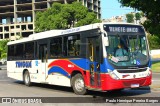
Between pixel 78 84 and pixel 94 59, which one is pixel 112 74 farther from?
pixel 78 84

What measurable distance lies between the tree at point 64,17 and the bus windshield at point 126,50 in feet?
193

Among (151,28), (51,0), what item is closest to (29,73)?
(151,28)

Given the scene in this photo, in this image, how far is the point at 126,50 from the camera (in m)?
13.7

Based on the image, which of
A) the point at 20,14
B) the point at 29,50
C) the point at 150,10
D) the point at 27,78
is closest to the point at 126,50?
the point at 29,50

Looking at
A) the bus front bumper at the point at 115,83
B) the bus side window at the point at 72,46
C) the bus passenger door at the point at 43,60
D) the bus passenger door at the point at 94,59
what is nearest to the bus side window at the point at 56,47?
the bus side window at the point at 72,46

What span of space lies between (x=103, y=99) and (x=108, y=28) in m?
2.74

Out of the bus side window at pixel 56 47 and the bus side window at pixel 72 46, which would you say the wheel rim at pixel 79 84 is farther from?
the bus side window at pixel 56 47

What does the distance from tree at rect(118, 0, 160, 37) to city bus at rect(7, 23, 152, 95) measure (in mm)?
17602

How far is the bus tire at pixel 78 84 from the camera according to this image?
1484 cm

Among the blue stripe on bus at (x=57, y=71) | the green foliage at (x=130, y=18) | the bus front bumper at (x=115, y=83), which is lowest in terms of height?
the bus front bumper at (x=115, y=83)

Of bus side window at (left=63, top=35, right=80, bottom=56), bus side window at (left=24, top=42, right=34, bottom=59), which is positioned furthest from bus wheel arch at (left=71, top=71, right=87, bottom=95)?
bus side window at (left=24, top=42, right=34, bottom=59)

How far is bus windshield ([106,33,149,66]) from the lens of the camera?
13492mm

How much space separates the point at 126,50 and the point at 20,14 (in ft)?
356

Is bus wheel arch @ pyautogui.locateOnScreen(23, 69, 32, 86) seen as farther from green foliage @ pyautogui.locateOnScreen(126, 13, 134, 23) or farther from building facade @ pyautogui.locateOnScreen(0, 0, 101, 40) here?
green foliage @ pyautogui.locateOnScreen(126, 13, 134, 23)
